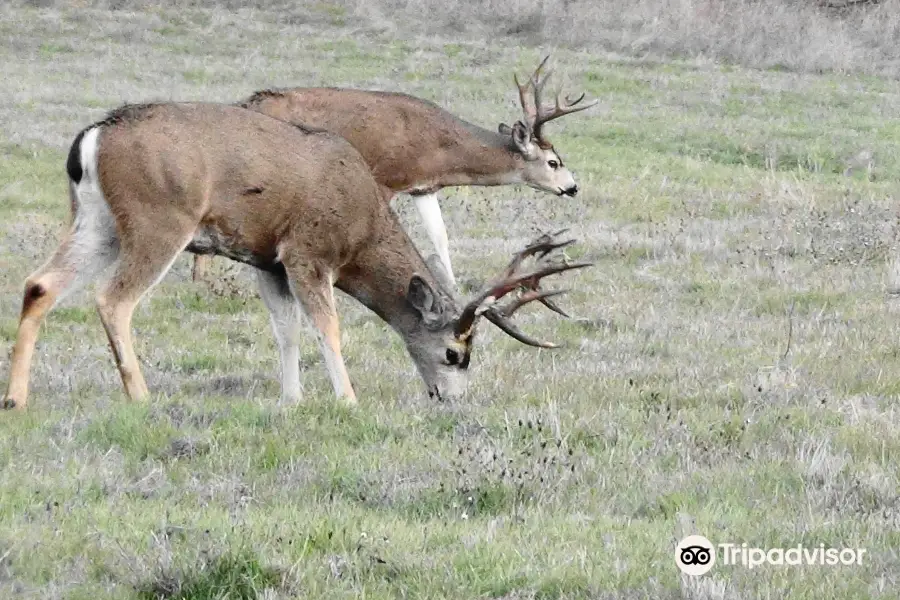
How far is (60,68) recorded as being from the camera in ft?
87.4

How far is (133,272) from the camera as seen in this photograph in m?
7.89

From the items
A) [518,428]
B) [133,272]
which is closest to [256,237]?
[133,272]

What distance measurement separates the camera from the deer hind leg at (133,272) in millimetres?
7855

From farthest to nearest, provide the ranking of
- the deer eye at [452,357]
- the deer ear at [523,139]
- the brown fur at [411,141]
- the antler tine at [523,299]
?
the deer ear at [523,139]
the brown fur at [411,141]
the deer eye at [452,357]
the antler tine at [523,299]

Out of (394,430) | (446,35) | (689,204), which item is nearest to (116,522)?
(394,430)

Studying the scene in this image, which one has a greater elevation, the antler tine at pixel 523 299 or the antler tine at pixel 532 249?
the antler tine at pixel 532 249

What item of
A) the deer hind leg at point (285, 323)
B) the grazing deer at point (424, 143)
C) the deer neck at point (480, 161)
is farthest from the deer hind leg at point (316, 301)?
the deer neck at point (480, 161)

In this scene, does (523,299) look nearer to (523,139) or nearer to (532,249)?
(532,249)

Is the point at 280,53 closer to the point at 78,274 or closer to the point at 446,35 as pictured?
the point at 446,35

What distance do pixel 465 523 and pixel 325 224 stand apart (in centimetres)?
334

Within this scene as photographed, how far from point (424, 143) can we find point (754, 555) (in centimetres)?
826

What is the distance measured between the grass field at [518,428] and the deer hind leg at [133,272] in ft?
1.30

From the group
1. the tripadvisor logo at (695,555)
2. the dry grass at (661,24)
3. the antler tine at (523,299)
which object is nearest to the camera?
the tripadvisor logo at (695,555)

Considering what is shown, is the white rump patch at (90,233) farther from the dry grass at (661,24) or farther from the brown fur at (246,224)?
the dry grass at (661,24)
